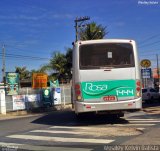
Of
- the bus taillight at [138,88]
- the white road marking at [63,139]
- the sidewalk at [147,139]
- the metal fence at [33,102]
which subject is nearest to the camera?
the sidewalk at [147,139]

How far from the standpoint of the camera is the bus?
15008 millimetres

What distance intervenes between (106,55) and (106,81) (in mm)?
1058

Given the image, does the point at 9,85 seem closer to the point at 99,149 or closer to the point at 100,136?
the point at 100,136

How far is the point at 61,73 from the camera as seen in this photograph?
5394cm

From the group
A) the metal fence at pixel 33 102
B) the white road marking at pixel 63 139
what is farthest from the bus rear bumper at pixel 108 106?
the metal fence at pixel 33 102

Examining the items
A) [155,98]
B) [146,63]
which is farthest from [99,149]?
[155,98]

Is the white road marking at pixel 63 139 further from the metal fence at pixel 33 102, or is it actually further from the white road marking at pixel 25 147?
the metal fence at pixel 33 102

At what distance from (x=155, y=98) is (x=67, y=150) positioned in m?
29.0

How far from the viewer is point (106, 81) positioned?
15.1 metres

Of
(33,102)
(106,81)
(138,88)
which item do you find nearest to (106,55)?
(106,81)

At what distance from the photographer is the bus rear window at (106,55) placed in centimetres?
1516

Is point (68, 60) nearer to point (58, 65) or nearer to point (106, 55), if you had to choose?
point (58, 65)

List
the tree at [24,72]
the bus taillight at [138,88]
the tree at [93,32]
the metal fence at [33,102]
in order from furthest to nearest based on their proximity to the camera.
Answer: the tree at [24,72]
the tree at [93,32]
the metal fence at [33,102]
the bus taillight at [138,88]

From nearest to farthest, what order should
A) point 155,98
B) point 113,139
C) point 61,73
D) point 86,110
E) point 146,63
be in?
point 113,139 < point 86,110 < point 146,63 < point 155,98 < point 61,73
